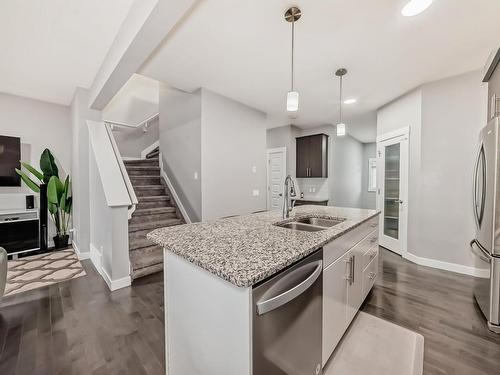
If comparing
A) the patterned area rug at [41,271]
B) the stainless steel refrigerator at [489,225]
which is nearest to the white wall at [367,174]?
the stainless steel refrigerator at [489,225]

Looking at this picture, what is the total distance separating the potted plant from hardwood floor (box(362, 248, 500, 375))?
4831 millimetres

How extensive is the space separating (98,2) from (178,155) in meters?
2.30

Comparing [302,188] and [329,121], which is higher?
[329,121]

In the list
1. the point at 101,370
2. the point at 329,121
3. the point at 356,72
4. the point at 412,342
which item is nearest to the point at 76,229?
the point at 101,370

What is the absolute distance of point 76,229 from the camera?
12.0 ft

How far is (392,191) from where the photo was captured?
3.91 metres

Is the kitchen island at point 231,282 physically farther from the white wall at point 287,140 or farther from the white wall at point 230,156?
the white wall at point 287,140

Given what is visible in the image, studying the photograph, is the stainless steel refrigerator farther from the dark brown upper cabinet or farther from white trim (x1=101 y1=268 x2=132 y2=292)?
white trim (x1=101 y1=268 x2=132 y2=292)

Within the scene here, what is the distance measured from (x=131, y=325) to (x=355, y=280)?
75.4 inches

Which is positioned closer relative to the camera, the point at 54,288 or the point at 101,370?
the point at 101,370

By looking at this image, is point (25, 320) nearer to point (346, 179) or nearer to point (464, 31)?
A: point (464, 31)

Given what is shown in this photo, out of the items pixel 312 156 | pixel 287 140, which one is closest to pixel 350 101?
pixel 312 156

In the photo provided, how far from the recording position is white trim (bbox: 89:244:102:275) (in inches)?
116

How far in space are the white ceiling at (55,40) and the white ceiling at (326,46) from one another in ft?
1.79
